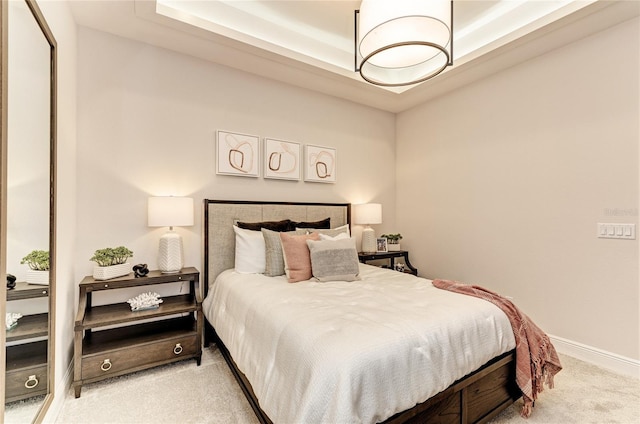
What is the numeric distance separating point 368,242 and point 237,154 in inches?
74.2

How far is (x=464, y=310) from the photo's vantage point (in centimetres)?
167

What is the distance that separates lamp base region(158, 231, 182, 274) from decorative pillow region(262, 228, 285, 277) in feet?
2.42

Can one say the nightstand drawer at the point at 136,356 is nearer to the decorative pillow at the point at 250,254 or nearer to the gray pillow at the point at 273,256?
the decorative pillow at the point at 250,254

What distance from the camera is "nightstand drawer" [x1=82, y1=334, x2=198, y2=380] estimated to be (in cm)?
202

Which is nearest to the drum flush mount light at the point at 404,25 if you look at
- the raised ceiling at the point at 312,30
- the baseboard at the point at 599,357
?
the raised ceiling at the point at 312,30

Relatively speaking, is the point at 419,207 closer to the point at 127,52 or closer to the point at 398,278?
the point at 398,278

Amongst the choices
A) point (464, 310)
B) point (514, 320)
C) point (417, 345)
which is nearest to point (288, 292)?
point (417, 345)

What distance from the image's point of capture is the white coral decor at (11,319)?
114 cm

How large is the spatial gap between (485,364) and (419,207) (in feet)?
8.42

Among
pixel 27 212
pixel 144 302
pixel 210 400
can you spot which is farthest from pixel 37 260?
pixel 210 400

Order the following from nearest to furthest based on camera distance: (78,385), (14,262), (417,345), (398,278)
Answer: (14,262) < (417,345) < (78,385) < (398,278)

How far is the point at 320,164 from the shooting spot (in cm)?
362

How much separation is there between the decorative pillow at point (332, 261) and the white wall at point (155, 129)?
3.50 ft

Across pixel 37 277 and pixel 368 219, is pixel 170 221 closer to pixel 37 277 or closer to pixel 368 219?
pixel 37 277
